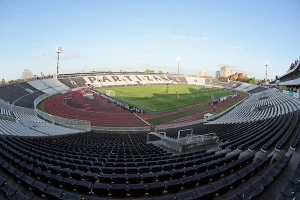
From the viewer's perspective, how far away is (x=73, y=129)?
24.0 meters

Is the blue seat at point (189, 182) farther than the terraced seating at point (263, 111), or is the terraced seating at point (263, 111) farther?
the terraced seating at point (263, 111)

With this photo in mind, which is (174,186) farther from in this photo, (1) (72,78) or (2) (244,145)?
(1) (72,78)

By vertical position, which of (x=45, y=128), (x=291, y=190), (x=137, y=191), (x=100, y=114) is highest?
(x=291, y=190)

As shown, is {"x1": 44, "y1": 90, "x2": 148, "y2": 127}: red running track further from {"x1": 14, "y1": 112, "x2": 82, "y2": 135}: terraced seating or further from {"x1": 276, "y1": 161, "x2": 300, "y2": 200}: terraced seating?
{"x1": 276, "y1": 161, "x2": 300, "y2": 200}: terraced seating

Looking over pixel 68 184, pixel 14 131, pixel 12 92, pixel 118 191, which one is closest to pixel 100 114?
pixel 14 131

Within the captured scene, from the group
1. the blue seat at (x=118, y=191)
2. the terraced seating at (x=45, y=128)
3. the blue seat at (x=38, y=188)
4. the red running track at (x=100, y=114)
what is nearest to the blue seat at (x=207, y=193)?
the blue seat at (x=118, y=191)

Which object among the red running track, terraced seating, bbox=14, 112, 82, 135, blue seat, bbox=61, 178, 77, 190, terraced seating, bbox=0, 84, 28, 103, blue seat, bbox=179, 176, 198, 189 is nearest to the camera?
blue seat, bbox=61, 178, 77, 190

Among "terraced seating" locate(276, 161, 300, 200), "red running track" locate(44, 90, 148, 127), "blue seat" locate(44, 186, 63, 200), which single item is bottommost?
"red running track" locate(44, 90, 148, 127)

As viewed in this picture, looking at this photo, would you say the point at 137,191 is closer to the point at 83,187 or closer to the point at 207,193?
the point at 83,187

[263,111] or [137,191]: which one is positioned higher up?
[263,111]

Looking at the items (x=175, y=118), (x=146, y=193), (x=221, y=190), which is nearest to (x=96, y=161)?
(x=146, y=193)

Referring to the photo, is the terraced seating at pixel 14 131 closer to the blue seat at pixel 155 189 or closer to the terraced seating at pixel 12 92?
the blue seat at pixel 155 189

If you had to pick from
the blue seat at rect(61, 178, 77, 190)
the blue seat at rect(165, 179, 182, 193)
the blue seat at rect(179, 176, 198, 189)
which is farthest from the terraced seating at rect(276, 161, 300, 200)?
the blue seat at rect(61, 178, 77, 190)

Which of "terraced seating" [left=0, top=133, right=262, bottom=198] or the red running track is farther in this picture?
the red running track
